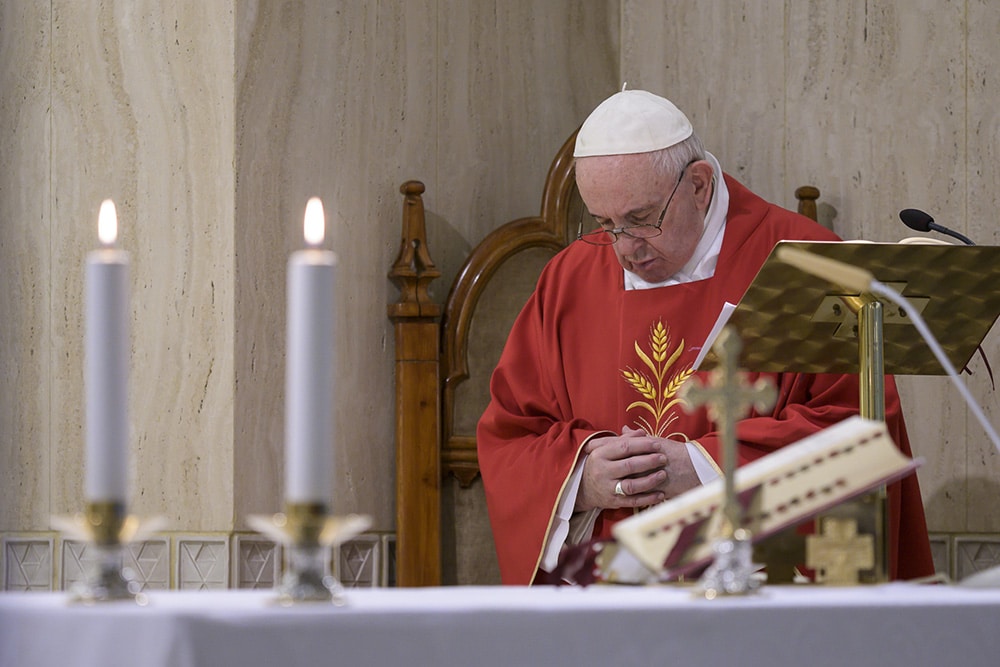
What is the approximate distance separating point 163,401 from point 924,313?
2.55m

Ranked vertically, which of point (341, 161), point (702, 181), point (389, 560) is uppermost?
point (341, 161)

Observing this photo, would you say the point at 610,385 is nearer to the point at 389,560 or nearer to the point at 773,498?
the point at 389,560

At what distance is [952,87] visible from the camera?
4.84 metres

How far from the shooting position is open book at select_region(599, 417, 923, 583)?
175 centimetres

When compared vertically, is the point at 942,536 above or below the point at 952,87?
below

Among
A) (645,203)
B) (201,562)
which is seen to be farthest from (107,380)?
(201,562)

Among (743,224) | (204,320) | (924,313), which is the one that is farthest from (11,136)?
(924,313)

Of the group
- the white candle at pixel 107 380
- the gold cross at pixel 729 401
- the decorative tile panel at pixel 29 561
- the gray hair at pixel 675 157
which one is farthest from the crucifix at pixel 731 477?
the decorative tile panel at pixel 29 561

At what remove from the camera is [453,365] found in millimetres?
4805

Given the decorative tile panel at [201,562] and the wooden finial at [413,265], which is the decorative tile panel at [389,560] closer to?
the decorative tile panel at [201,562]

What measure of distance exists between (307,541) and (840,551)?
758 mm

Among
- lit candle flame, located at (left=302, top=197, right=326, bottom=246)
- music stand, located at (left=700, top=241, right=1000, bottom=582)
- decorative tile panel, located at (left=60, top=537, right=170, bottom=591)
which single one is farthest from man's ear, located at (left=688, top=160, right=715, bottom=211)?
lit candle flame, located at (left=302, top=197, right=326, bottom=246)

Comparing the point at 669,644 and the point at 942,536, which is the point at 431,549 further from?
the point at 669,644

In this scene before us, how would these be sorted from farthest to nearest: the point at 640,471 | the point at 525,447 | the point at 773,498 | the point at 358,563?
the point at 358,563 → the point at 525,447 → the point at 640,471 → the point at 773,498
